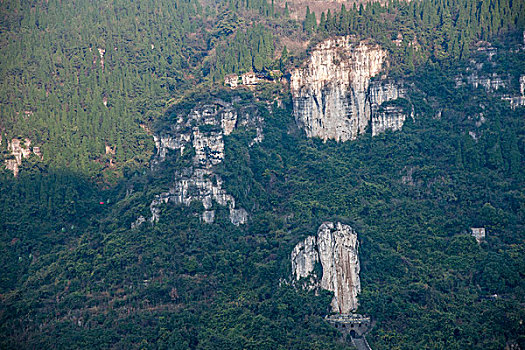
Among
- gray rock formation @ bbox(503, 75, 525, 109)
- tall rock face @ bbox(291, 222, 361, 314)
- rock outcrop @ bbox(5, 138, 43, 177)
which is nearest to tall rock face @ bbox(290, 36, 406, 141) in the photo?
gray rock formation @ bbox(503, 75, 525, 109)

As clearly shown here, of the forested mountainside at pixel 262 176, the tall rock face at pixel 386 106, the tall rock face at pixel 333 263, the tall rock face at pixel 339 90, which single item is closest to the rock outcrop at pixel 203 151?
the forested mountainside at pixel 262 176

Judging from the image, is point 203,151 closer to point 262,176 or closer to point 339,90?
point 262,176

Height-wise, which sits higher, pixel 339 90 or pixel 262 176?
pixel 339 90

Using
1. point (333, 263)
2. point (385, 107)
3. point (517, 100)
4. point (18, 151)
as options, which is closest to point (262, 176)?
point (385, 107)

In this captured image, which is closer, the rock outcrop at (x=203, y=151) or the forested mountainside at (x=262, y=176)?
the forested mountainside at (x=262, y=176)

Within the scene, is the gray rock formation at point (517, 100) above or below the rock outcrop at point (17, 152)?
above

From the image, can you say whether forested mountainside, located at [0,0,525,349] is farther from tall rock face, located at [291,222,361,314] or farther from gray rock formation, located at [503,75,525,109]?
tall rock face, located at [291,222,361,314]

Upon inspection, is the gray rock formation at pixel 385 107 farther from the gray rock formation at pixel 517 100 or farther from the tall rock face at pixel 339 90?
the gray rock formation at pixel 517 100
